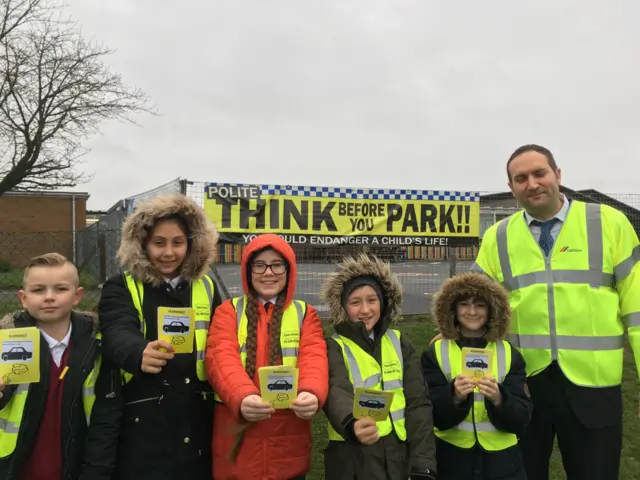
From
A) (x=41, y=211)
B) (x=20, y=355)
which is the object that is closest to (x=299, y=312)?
(x=20, y=355)

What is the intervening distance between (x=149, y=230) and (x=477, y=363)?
1.84 metres

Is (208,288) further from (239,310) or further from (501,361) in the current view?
(501,361)

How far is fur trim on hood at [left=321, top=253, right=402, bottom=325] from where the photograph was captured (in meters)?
2.66

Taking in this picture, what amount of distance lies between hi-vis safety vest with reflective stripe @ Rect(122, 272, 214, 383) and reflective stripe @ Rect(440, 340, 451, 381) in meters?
1.28

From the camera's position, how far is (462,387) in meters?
2.37

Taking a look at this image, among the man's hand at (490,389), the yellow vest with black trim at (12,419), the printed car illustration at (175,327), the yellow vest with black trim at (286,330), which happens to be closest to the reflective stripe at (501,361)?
the man's hand at (490,389)

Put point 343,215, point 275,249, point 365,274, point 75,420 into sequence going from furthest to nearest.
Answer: point 343,215, point 365,274, point 275,249, point 75,420

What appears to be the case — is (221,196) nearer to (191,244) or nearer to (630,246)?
(191,244)

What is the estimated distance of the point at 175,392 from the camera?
2348 millimetres

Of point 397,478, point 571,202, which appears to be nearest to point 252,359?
point 397,478

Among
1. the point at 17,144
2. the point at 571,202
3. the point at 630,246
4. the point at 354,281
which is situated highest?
the point at 17,144

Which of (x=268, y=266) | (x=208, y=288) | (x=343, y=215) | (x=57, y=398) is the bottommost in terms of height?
(x=57, y=398)

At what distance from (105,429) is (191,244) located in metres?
1.00

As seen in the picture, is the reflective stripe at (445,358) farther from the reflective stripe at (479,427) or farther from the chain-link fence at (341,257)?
the chain-link fence at (341,257)
